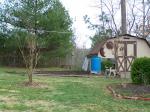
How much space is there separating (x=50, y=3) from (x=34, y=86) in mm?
20237

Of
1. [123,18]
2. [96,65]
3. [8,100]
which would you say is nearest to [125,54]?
[96,65]

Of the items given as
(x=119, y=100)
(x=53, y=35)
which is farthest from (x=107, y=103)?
(x=53, y=35)

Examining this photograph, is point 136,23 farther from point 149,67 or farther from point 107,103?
point 107,103

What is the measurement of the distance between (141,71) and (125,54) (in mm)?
10551

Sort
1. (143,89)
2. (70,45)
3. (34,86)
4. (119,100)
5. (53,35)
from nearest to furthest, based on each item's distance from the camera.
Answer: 1. (119,100)
2. (143,89)
3. (34,86)
4. (53,35)
5. (70,45)

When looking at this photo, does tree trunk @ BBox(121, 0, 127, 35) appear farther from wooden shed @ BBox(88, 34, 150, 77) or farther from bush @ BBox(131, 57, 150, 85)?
bush @ BBox(131, 57, 150, 85)

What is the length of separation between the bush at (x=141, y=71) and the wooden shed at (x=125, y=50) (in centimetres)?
886

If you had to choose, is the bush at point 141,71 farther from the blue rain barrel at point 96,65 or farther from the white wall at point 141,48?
the white wall at point 141,48

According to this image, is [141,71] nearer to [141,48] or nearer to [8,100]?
[8,100]

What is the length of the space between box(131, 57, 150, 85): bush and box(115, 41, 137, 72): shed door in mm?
9208

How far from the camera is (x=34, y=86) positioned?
1486 centimetres

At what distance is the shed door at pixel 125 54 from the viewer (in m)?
26.2

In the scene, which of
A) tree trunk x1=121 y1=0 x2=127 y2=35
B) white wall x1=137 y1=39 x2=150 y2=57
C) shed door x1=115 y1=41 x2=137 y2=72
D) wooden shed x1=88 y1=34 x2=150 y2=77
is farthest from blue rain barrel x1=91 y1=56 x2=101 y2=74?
white wall x1=137 y1=39 x2=150 y2=57

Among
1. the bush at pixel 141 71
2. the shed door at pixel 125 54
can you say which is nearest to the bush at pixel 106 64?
the shed door at pixel 125 54
